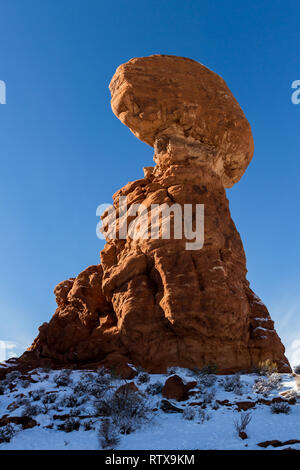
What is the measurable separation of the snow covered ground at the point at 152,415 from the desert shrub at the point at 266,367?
1.68 feet

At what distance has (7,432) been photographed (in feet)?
29.8

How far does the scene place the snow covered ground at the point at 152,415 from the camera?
27.2ft

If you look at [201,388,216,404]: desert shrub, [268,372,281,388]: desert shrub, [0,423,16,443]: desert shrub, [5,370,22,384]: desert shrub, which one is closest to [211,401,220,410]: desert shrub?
[201,388,216,404]: desert shrub

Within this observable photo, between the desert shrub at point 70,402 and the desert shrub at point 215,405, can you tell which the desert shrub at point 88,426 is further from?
the desert shrub at point 215,405

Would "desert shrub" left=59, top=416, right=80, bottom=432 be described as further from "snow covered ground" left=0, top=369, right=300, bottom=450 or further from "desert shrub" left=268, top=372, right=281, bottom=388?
"desert shrub" left=268, top=372, right=281, bottom=388

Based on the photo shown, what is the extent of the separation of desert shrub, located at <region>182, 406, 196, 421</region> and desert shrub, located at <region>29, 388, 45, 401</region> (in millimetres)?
5233

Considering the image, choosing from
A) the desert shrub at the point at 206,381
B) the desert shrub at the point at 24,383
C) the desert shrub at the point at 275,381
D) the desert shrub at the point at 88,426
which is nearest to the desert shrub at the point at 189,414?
the desert shrub at the point at 206,381

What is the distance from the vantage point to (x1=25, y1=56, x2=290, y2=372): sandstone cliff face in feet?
48.8

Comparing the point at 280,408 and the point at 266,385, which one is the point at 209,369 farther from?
the point at 280,408

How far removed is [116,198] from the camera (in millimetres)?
21016

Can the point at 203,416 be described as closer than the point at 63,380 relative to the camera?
Yes

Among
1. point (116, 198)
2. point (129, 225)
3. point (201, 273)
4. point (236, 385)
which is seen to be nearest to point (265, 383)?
point (236, 385)

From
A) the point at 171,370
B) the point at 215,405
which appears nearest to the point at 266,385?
the point at 215,405

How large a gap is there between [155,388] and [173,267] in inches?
219
